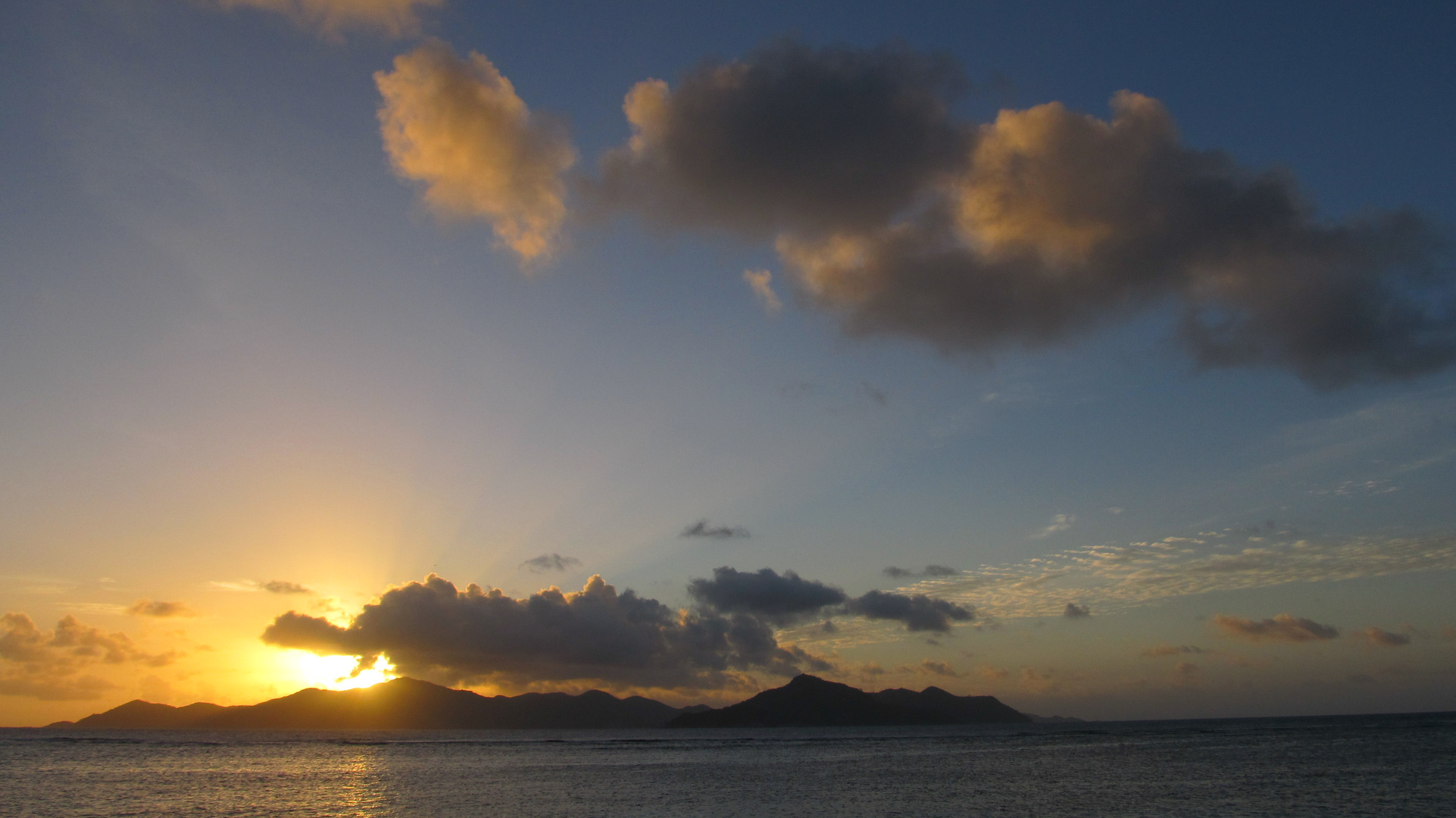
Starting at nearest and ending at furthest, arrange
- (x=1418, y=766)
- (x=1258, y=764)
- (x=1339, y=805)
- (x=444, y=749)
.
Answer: (x=1339, y=805), (x=1418, y=766), (x=1258, y=764), (x=444, y=749)

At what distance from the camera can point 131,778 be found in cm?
10262

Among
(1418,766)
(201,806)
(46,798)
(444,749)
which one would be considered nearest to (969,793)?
(1418,766)

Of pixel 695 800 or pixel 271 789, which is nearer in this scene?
pixel 695 800

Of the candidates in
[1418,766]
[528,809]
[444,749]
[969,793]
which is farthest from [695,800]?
[444,749]

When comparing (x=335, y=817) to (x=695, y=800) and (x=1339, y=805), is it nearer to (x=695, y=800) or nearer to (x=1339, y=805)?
(x=695, y=800)

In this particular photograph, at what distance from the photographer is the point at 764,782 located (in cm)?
9481

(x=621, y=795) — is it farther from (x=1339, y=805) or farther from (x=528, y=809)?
(x=1339, y=805)

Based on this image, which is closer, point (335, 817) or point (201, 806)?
point (335, 817)

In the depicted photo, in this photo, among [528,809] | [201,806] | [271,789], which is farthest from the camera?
[271,789]

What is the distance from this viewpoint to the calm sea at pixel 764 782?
224 ft

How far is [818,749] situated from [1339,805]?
434 ft

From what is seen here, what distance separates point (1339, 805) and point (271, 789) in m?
109

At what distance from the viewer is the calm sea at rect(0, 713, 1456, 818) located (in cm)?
6825

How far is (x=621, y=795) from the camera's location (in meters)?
80.3
